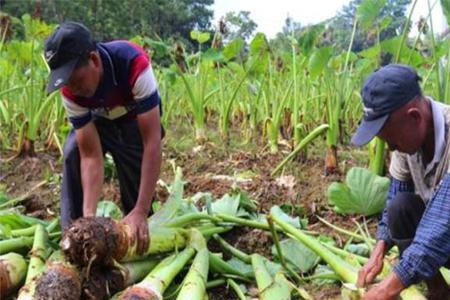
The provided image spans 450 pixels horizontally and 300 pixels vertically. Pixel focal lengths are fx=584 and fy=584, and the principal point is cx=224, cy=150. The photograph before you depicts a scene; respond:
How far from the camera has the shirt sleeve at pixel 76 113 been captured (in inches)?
92.4

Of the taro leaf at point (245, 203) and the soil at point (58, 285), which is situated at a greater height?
the soil at point (58, 285)

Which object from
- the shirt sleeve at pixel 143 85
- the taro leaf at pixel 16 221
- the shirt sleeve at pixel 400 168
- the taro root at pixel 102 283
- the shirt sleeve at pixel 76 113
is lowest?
the taro leaf at pixel 16 221

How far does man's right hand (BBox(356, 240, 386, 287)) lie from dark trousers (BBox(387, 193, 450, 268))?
0.06 metres

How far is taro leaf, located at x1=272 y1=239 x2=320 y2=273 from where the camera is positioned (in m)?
2.19

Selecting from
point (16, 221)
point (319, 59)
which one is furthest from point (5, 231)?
point (319, 59)

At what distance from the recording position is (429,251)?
1499mm

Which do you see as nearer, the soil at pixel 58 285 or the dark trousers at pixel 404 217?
the soil at pixel 58 285

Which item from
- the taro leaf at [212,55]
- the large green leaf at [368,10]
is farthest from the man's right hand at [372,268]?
the taro leaf at [212,55]

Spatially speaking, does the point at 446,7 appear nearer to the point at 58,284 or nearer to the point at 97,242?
the point at 97,242

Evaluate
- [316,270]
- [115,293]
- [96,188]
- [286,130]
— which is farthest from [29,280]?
[286,130]

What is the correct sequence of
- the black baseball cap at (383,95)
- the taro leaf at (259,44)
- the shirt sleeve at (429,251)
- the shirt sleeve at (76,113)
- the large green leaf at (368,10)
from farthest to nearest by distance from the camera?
the taro leaf at (259,44) < the large green leaf at (368,10) < the shirt sleeve at (76,113) < the black baseball cap at (383,95) < the shirt sleeve at (429,251)

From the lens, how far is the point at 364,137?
165 cm

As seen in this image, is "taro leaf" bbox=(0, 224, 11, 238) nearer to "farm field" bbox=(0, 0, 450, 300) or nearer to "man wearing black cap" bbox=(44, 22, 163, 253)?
"farm field" bbox=(0, 0, 450, 300)

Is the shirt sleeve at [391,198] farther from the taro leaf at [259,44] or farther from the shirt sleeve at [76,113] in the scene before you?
the taro leaf at [259,44]
